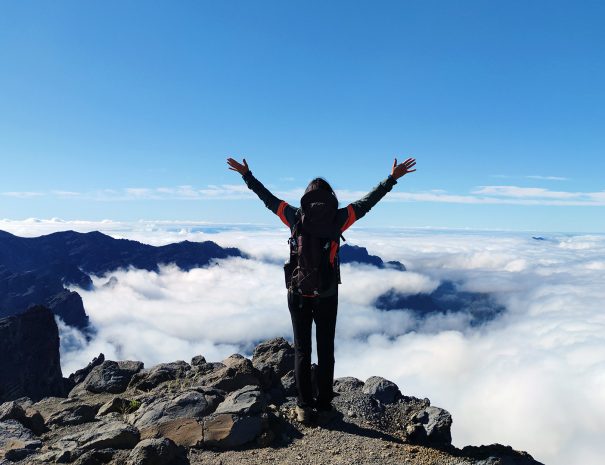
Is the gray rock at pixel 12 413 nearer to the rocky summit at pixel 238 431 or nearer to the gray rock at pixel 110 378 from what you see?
the rocky summit at pixel 238 431

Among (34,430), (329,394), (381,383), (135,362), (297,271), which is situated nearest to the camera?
(297,271)

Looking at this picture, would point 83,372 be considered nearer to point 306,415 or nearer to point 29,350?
point 306,415

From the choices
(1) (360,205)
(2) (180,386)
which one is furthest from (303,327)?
(2) (180,386)

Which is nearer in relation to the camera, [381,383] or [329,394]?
[329,394]

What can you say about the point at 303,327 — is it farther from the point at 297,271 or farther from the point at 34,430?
the point at 34,430

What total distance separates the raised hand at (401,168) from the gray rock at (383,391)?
6818 millimetres

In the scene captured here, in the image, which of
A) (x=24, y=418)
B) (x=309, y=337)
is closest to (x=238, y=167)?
(x=309, y=337)

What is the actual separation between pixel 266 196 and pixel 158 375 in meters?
9.22

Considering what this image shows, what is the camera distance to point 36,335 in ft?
332

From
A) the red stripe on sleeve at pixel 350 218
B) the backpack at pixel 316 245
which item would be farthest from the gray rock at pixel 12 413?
the red stripe on sleeve at pixel 350 218

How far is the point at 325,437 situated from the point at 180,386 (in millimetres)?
6139

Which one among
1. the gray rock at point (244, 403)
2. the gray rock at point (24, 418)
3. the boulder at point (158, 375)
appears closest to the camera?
the gray rock at point (244, 403)

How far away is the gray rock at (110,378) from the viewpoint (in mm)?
15734

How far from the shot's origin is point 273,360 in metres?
14.9
